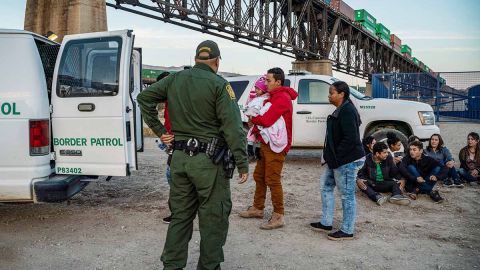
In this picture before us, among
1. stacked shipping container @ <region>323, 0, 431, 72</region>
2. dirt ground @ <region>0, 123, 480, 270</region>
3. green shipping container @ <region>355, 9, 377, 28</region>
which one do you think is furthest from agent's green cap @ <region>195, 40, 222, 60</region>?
green shipping container @ <region>355, 9, 377, 28</region>

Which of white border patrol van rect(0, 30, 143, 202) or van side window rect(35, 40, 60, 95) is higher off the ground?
van side window rect(35, 40, 60, 95)

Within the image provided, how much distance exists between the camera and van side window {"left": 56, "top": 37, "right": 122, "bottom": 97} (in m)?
4.51

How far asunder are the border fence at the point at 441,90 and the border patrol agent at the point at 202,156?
52.4 ft

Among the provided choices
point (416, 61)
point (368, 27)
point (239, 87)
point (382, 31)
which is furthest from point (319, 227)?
point (416, 61)

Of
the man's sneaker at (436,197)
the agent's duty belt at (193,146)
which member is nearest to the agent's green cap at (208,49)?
the agent's duty belt at (193,146)

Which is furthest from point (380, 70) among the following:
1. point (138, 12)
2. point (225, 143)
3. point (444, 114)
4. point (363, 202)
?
point (225, 143)

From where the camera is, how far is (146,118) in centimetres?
317

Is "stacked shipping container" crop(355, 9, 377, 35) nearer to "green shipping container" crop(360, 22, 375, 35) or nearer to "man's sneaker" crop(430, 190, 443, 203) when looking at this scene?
"green shipping container" crop(360, 22, 375, 35)

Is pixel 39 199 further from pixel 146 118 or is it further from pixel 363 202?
pixel 363 202

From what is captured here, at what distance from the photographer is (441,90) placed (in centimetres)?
1798

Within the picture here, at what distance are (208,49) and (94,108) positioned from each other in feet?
6.68

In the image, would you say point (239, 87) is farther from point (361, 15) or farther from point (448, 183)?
point (361, 15)

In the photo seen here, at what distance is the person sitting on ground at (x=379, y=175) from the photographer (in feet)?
19.4

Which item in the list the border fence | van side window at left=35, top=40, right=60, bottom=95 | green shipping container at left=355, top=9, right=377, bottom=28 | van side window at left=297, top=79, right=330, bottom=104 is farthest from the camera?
green shipping container at left=355, top=9, right=377, bottom=28
